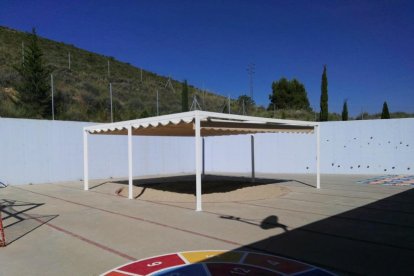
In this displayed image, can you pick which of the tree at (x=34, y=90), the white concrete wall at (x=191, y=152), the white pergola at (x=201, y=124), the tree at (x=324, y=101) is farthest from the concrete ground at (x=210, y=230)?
the tree at (x=324, y=101)

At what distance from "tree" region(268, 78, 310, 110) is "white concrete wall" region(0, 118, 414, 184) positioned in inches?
881

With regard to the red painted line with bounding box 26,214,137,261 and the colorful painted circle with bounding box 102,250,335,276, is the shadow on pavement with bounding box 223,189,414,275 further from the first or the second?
the red painted line with bounding box 26,214,137,261

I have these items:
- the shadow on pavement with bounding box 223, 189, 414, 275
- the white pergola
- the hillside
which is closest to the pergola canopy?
the white pergola

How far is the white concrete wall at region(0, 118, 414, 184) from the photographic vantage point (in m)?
17.6

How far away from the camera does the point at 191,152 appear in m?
25.3

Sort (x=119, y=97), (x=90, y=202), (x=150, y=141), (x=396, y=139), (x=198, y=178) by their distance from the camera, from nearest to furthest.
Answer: (x=198, y=178) → (x=90, y=202) → (x=396, y=139) → (x=150, y=141) → (x=119, y=97)

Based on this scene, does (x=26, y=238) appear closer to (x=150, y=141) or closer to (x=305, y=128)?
(x=305, y=128)

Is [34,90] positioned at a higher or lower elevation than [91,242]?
higher

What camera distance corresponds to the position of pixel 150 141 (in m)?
22.8

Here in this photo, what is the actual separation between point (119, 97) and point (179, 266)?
2662 centimetres

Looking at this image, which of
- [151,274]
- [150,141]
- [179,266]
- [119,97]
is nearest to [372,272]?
[179,266]

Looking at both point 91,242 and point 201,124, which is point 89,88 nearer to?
point 201,124

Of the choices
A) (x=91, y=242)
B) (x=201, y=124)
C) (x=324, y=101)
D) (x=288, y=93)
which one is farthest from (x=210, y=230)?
(x=288, y=93)

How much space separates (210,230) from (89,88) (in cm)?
2533
